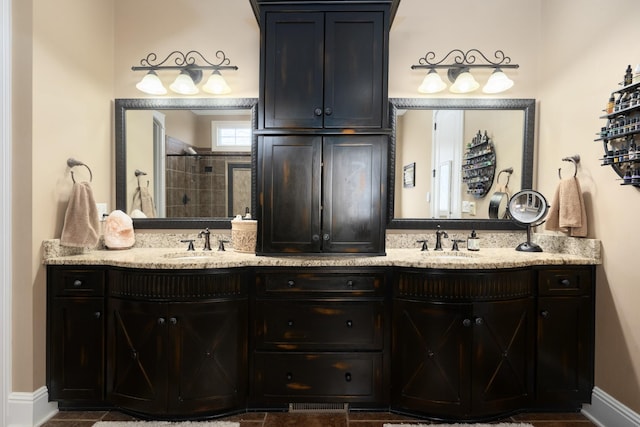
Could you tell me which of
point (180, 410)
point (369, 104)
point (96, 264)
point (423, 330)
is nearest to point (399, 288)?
point (423, 330)

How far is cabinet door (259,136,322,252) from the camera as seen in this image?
223 centimetres

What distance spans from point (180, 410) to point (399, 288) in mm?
1399

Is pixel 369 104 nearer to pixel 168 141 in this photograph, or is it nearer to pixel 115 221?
pixel 168 141

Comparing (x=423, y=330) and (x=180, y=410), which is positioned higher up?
(x=423, y=330)

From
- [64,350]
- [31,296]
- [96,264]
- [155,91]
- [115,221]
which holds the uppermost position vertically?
[155,91]

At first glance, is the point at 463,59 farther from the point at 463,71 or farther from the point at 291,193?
the point at 291,193

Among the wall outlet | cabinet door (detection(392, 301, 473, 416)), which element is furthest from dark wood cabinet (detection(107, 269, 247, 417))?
cabinet door (detection(392, 301, 473, 416))

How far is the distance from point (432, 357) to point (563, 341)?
0.80m

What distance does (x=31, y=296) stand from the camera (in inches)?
80.7

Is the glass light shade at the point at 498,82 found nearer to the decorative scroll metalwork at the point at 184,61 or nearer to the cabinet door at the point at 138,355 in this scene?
the decorative scroll metalwork at the point at 184,61

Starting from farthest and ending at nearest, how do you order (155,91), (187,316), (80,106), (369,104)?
(155,91)
(80,106)
(369,104)
(187,316)

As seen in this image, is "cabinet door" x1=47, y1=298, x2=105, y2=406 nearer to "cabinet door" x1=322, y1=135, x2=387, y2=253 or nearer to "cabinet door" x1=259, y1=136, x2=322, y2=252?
"cabinet door" x1=259, y1=136, x2=322, y2=252

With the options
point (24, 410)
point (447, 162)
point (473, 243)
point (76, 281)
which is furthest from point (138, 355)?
point (447, 162)

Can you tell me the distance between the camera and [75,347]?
6.90ft
